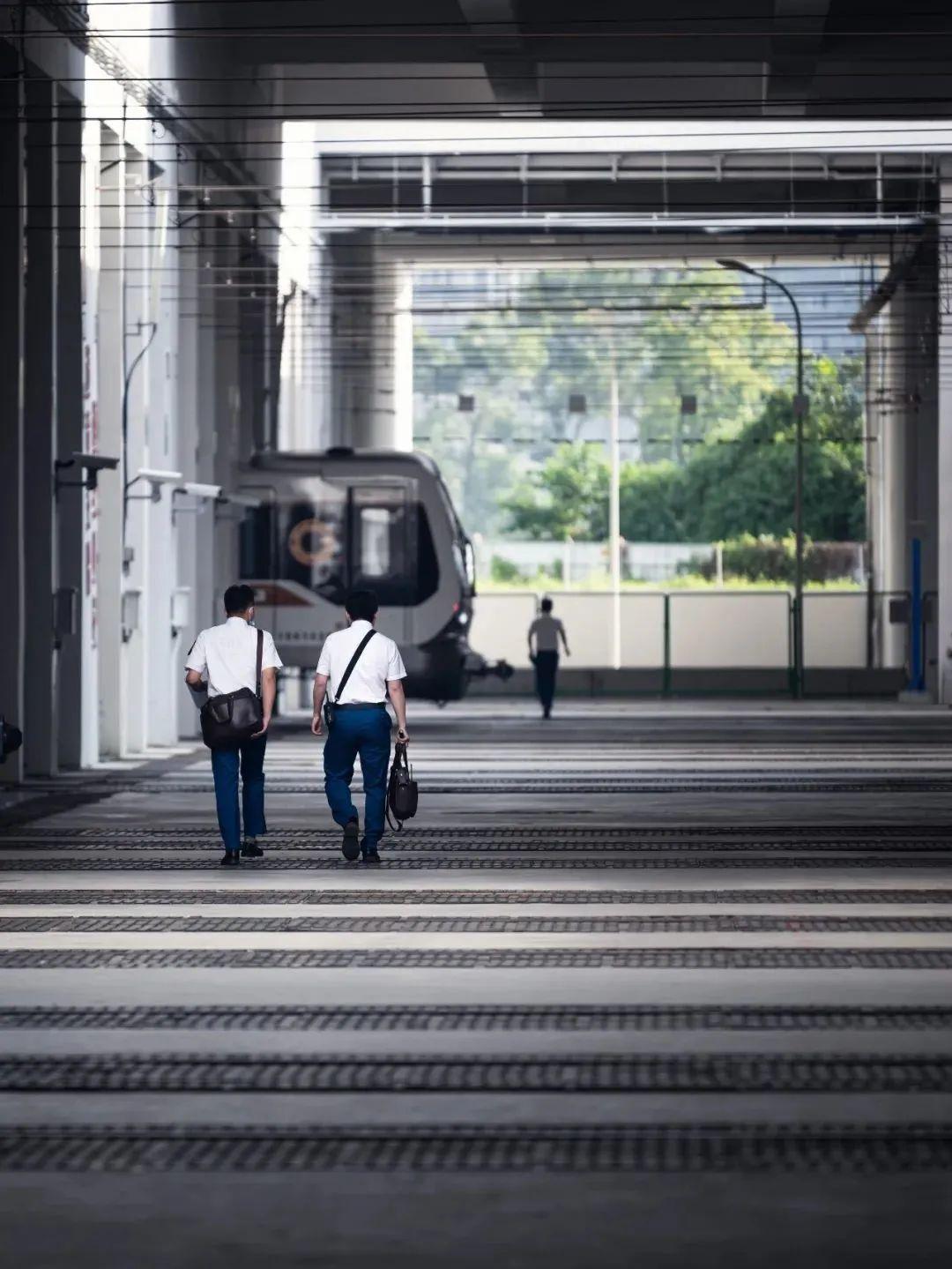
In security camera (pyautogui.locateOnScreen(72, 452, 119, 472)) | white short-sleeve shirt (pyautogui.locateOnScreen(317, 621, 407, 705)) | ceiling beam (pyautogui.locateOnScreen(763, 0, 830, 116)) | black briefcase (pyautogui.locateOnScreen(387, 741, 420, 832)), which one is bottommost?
black briefcase (pyautogui.locateOnScreen(387, 741, 420, 832))

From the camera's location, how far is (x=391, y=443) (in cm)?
5228

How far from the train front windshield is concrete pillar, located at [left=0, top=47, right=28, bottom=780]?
12122mm

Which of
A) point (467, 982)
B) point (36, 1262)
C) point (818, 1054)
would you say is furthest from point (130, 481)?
point (36, 1262)

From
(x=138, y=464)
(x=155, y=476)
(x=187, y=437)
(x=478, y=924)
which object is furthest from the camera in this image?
(x=187, y=437)

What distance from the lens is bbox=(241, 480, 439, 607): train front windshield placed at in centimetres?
3462

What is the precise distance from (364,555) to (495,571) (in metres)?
28.4

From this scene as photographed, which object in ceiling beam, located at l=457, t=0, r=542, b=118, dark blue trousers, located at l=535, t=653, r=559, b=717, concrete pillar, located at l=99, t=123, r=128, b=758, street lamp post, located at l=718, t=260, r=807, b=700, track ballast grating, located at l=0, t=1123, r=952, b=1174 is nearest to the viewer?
track ballast grating, located at l=0, t=1123, r=952, b=1174

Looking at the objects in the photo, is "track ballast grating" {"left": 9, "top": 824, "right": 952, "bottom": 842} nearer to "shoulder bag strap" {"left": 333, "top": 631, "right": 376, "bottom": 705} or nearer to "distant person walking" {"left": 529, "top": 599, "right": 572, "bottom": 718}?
"shoulder bag strap" {"left": 333, "top": 631, "right": 376, "bottom": 705}

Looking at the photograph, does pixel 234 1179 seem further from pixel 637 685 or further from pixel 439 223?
pixel 637 685

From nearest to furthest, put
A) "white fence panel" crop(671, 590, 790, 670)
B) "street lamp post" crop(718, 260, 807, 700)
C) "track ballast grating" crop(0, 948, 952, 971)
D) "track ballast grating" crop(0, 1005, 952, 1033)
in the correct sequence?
1. "track ballast grating" crop(0, 1005, 952, 1033)
2. "track ballast grating" crop(0, 948, 952, 971)
3. "street lamp post" crop(718, 260, 807, 700)
4. "white fence panel" crop(671, 590, 790, 670)

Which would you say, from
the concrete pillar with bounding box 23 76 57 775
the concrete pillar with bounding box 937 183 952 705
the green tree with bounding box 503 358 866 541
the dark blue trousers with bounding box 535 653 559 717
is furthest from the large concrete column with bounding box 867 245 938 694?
the concrete pillar with bounding box 23 76 57 775

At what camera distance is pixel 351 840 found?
1564 centimetres

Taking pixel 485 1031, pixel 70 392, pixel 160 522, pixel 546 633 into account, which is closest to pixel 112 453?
pixel 70 392

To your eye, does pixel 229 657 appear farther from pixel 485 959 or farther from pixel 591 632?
pixel 591 632
